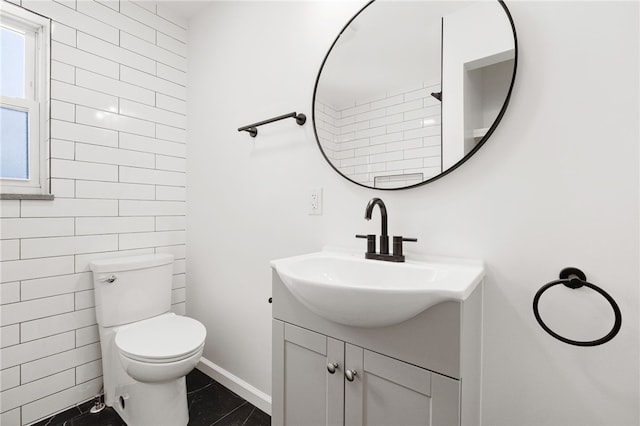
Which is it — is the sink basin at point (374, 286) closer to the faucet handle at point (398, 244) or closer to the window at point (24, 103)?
the faucet handle at point (398, 244)

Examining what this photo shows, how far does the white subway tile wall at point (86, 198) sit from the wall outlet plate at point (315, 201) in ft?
3.72

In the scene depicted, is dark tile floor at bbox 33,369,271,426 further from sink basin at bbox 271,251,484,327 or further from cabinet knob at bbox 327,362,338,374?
sink basin at bbox 271,251,484,327

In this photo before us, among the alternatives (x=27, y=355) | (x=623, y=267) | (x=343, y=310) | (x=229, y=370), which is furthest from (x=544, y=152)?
(x=27, y=355)

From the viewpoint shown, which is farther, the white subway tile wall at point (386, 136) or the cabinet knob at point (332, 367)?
the white subway tile wall at point (386, 136)

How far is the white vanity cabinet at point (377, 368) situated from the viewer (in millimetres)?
776

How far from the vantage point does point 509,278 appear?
3.20 feet

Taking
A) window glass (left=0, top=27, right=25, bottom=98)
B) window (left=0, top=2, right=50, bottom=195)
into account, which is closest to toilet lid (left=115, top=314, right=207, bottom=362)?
window (left=0, top=2, right=50, bottom=195)

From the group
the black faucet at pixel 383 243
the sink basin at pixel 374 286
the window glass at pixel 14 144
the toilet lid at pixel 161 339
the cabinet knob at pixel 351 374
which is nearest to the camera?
the sink basin at pixel 374 286

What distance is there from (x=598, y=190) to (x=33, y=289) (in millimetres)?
2351

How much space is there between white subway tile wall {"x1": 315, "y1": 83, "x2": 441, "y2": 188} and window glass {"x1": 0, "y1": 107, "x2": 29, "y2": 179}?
4.98 ft

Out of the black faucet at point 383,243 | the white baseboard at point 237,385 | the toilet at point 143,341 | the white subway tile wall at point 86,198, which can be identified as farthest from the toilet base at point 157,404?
the black faucet at point 383,243

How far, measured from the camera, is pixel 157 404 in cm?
140

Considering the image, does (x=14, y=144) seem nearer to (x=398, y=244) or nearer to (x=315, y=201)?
(x=315, y=201)

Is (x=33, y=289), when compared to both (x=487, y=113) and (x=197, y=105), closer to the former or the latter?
(x=197, y=105)
